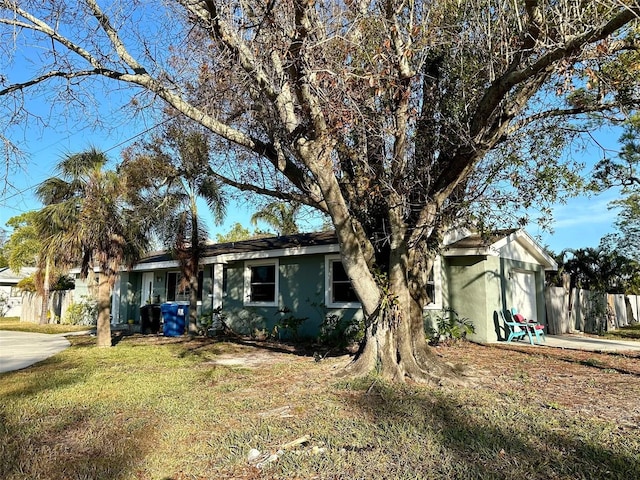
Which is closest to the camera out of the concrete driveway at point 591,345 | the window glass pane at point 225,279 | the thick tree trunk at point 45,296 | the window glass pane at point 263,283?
the concrete driveway at point 591,345

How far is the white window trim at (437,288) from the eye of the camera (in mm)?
12703

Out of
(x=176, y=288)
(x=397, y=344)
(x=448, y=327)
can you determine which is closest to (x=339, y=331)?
(x=448, y=327)

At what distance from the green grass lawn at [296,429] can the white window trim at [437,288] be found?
464 cm

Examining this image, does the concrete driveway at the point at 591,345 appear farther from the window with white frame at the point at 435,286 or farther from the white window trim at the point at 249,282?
the white window trim at the point at 249,282

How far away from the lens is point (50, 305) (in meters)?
23.4

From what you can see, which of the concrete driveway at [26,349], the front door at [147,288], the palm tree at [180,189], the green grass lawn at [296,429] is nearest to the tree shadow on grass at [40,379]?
the green grass lawn at [296,429]

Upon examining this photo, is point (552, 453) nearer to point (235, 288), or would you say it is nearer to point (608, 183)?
point (608, 183)

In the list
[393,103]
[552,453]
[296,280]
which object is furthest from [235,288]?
[552,453]

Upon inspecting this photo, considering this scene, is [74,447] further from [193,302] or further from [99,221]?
[193,302]

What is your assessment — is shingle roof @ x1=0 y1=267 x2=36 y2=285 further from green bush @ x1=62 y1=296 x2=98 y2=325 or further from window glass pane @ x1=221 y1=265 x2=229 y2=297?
window glass pane @ x1=221 y1=265 x2=229 y2=297

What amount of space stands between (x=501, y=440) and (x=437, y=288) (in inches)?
330

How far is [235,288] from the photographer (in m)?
15.9

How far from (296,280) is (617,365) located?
8544 mm

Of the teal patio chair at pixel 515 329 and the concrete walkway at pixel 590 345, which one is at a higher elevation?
the teal patio chair at pixel 515 329
